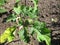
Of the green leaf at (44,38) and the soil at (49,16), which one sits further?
the soil at (49,16)

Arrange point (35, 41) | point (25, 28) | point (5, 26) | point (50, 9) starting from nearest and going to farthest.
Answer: point (25, 28) → point (35, 41) → point (5, 26) → point (50, 9)

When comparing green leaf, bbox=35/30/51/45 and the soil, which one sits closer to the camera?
green leaf, bbox=35/30/51/45

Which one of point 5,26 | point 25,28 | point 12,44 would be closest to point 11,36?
point 25,28

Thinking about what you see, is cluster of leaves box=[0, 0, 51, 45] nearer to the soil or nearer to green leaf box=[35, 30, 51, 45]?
green leaf box=[35, 30, 51, 45]

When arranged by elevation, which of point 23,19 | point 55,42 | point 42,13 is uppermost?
point 23,19

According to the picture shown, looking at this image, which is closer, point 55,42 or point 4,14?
point 55,42

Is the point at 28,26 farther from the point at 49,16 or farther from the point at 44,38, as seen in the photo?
the point at 49,16

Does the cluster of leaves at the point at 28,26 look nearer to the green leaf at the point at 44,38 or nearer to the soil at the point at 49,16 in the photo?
the green leaf at the point at 44,38

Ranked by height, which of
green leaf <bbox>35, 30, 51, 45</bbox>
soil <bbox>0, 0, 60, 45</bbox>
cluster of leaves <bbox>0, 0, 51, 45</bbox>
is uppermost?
cluster of leaves <bbox>0, 0, 51, 45</bbox>

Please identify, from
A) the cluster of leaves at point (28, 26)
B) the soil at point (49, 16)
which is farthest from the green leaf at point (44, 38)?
the soil at point (49, 16)

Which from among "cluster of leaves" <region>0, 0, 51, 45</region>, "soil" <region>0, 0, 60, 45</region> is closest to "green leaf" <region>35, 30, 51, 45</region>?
"cluster of leaves" <region>0, 0, 51, 45</region>

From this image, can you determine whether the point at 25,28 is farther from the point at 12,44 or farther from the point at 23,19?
the point at 12,44
